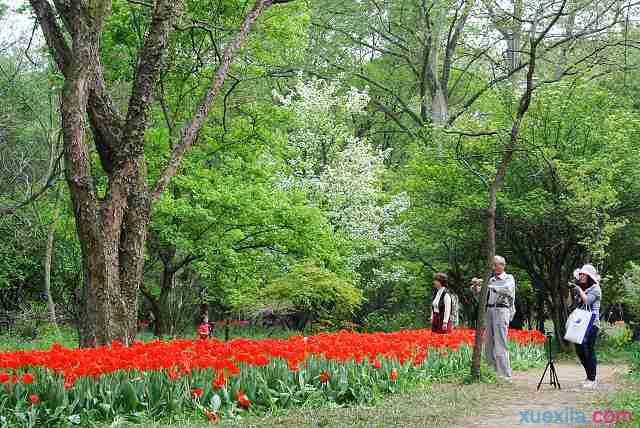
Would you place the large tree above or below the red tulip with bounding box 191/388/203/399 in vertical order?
above

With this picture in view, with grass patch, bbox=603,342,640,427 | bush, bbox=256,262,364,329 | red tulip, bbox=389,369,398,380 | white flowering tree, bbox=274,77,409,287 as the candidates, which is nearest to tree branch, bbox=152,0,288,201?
red tulip, bbox=389,369,398,380

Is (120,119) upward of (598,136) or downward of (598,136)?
downward

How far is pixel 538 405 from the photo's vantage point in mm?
8773

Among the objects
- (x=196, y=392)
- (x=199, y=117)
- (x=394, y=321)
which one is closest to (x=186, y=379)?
(x=196, y=392)

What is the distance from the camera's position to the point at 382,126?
3947 centimetres

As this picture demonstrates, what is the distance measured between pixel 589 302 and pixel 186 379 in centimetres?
571

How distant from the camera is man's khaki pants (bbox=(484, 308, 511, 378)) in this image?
37.8 feet

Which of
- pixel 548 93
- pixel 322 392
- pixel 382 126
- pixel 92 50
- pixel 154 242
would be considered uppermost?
pixel 382 126

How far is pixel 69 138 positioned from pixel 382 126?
30252 millimetres

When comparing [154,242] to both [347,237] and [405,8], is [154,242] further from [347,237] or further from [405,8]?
[405,8]

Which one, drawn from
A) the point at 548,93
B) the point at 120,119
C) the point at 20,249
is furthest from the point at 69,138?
the point at 20,249

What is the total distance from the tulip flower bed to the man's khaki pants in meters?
2.18

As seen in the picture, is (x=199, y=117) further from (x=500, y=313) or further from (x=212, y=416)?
(x=212, y=416)

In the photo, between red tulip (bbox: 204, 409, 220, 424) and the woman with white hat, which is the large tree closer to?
red tulip (bbox: 204, 409, 220, 424)
